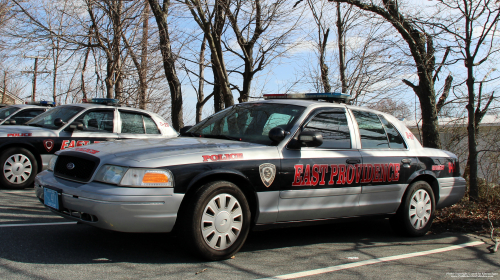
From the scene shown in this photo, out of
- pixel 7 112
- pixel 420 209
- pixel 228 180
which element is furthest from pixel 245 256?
pixel 7 112

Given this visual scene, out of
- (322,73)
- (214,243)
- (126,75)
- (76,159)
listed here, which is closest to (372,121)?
(214,243)

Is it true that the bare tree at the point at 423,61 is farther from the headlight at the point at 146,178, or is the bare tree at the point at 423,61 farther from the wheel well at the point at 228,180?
the headlight at the point at 146,178

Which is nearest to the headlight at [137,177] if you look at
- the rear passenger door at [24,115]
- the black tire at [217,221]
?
the black tire at [217,221]

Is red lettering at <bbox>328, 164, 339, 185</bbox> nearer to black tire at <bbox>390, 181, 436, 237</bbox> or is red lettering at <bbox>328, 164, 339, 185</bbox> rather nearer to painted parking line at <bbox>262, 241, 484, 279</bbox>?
painted parking line at <bbox>262, 241, 484, 279</bbox>

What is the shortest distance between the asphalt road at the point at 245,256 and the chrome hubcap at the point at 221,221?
205 mm

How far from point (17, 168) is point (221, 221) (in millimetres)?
5510

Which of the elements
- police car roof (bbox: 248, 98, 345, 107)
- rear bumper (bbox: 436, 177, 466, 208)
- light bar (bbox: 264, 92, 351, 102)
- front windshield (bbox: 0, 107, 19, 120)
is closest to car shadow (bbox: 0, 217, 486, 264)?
rear bumper (bbox: 436, 177, 466, 208)

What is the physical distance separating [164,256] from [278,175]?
133cm

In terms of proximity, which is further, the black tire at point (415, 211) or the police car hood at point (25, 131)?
the police car hood at point (25, 131)

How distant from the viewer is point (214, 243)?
4.16 m

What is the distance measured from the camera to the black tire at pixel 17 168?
8.02 meters

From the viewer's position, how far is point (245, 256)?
4.49 metres

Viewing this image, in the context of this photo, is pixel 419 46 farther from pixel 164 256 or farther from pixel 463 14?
pixel 164 256

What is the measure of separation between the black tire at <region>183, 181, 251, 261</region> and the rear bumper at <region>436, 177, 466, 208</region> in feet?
10.4
